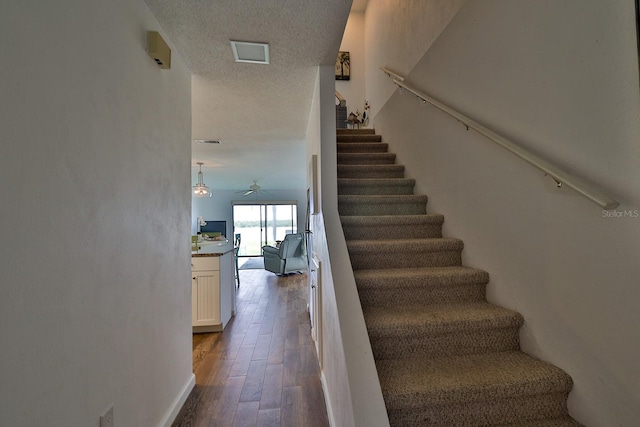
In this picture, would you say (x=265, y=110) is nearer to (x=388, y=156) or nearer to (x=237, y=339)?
(x=388, y=156)

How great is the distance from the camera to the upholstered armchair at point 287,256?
21.5 ft

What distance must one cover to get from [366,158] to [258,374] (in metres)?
2.37

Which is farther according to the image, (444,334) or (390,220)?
(390,220)

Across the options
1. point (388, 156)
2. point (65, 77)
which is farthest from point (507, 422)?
point (388, 156)

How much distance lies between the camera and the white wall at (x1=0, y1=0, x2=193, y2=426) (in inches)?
29.6

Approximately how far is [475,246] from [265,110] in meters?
2.37

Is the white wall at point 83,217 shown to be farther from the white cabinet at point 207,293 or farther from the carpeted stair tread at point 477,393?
the white cabinet at point 207,293

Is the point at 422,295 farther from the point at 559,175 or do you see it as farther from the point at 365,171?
the point at 365,171

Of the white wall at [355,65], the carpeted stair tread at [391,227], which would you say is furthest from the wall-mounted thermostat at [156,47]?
the white wall at [355,65]

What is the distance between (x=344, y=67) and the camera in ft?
17.3

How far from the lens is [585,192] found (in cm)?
105

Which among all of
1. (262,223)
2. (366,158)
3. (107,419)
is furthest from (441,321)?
(262,223)

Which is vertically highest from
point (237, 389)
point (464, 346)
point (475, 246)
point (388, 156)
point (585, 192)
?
point (388, 156)

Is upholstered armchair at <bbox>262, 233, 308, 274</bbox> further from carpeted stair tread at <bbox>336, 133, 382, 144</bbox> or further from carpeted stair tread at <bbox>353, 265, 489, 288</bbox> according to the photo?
carpeted stair tread at <bbox>353, 265, 489, 288</bbox>
